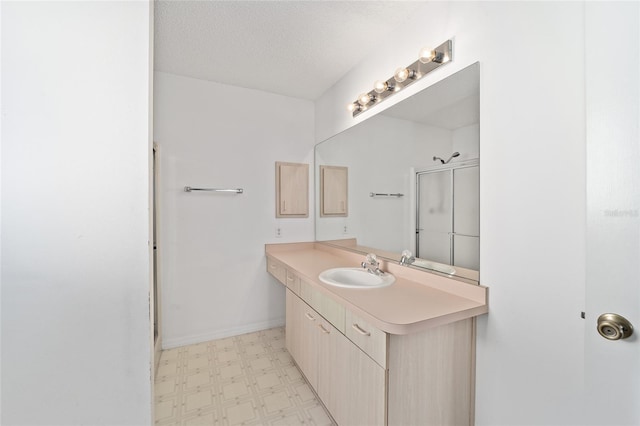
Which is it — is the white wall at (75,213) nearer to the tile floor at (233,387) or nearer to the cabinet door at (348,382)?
the cabinet door at (348,382)

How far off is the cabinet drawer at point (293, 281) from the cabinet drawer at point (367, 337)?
61cm

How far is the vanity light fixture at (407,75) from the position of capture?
1335 mm

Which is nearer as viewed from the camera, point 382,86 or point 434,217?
point 434,217

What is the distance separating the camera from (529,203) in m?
1.02

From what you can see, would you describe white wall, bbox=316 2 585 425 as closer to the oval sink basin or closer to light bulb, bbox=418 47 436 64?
light bulb, bbox=418 47 436 64

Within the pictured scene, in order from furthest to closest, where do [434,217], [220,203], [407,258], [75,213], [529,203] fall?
[220,203]
[407,258]
[434,217]
[529,203]
[75,213]

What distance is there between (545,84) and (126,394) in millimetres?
1413

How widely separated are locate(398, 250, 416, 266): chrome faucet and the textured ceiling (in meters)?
1.40

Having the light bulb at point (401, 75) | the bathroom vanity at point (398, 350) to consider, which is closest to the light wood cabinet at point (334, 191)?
the light bulb at point (401, 75)

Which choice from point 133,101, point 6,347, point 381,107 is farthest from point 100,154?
point 381,107

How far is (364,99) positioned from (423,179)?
0.76 metres

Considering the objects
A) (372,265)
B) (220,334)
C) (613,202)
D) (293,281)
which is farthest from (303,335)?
(613,202)

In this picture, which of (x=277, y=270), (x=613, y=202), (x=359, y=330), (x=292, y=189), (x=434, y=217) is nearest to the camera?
(x=613, y=202)

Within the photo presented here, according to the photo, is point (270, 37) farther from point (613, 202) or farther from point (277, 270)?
point (613, 202)
